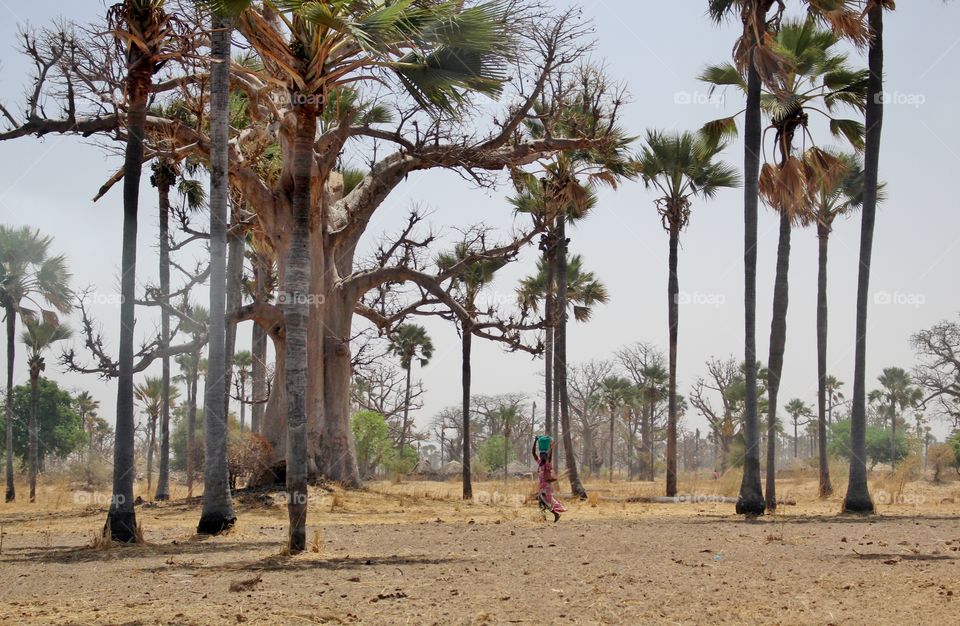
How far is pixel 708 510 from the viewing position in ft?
67.7

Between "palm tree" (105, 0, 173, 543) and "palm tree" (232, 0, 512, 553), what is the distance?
2.57 meters

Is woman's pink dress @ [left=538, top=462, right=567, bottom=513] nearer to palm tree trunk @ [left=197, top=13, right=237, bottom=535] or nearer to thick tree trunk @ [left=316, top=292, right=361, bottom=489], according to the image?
palm tree trunk @ [left=197, top=13, right=237, bottom=535]

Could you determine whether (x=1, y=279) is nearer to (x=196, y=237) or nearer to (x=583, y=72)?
(x=196, y=237)

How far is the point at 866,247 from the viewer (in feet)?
60.6

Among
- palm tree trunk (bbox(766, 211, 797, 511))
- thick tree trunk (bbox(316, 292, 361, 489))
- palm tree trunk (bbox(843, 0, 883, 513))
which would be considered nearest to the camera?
palm tree trunk (bbox(843, 0, 883, 513))

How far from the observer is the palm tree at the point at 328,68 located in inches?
403

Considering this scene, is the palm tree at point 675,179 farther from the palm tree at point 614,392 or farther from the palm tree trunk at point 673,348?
the palm tree at point 614,392

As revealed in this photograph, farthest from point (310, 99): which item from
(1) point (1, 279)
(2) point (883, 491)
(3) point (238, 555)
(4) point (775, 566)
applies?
(1) point (1, 279)

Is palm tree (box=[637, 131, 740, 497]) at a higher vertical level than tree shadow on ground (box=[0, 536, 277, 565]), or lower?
higher

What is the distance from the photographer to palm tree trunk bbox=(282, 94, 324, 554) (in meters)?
10.6

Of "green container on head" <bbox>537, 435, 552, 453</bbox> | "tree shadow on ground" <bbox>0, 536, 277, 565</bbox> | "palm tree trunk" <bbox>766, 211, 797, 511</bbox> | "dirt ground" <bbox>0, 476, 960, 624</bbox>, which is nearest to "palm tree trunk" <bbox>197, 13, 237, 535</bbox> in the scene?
"dirt ground" <bbox>0, 476, 960, 624</bbox>

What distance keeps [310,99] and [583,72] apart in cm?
932

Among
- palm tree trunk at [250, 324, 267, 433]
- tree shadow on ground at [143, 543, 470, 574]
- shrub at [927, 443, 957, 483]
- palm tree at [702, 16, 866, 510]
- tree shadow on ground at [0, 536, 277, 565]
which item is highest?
palm tree at [702, 16, 866, 510]

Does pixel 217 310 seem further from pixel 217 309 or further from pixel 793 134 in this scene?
pixel 793 134
